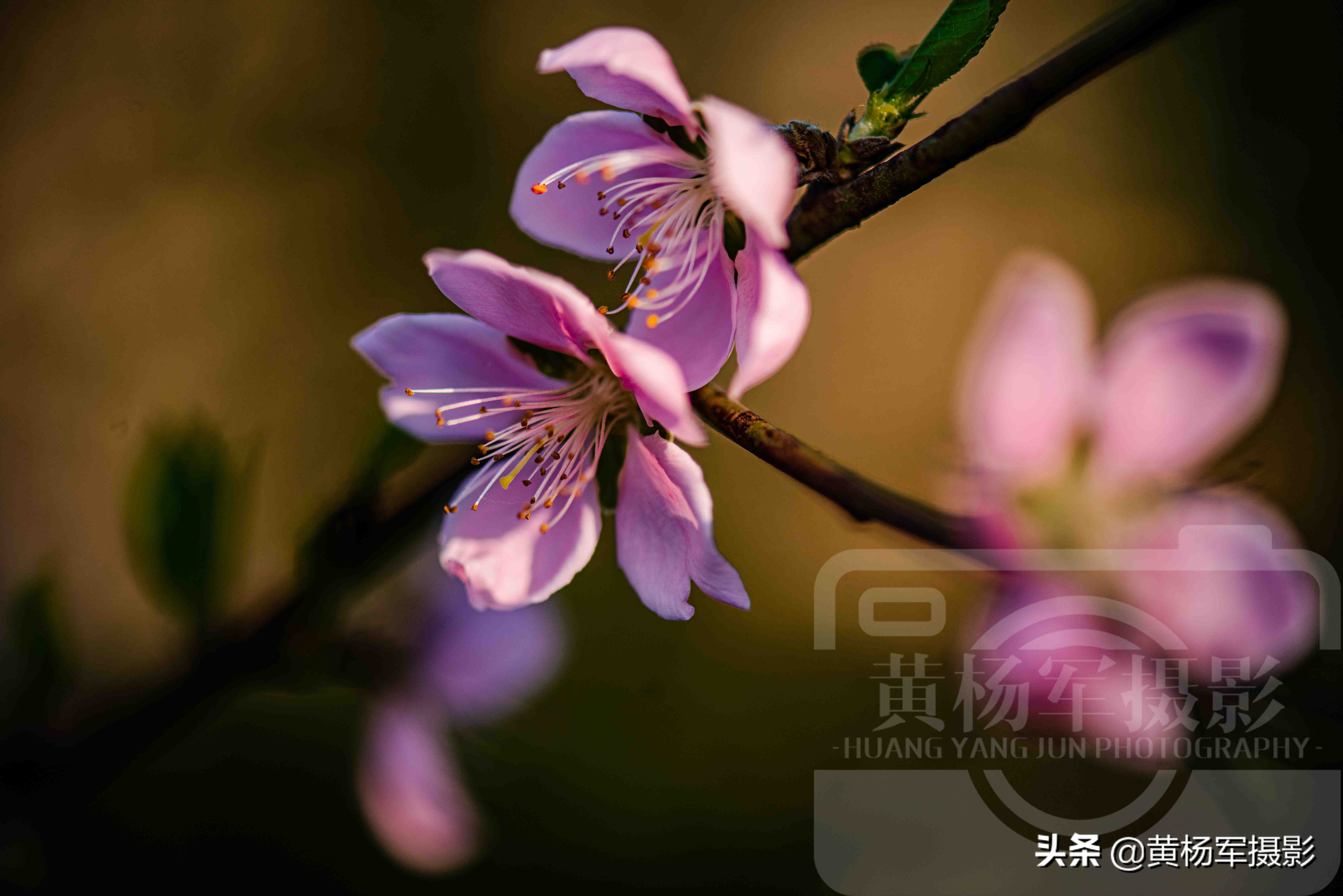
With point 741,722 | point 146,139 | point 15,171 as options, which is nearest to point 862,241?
point 741,722

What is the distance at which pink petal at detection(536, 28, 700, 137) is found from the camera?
261mm

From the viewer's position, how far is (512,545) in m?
0.37

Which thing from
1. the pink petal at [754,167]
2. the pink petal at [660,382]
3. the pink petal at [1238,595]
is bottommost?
the pink petal at [1238,595]

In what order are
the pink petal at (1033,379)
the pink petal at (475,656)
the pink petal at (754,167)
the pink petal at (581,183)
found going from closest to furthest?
1. the pink petal at (754,167)
2. the pink petal at (581,183)
3. the pink petal at (1033,379)
4. the pink petal at (475,656)

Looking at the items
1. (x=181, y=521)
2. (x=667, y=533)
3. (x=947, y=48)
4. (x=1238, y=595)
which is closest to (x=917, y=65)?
(x=947, y=48)

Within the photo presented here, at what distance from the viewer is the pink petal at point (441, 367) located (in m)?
0.37

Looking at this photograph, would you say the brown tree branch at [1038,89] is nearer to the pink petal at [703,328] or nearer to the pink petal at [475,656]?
the pink petal at [703,328]

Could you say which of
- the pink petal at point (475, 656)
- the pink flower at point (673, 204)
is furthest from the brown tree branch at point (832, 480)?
the pink petal at point (475, 656)

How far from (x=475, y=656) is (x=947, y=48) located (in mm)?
562

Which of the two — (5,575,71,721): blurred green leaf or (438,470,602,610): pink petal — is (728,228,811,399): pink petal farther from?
(5,575,71,721): blurred green leaf

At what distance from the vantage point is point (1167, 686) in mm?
406

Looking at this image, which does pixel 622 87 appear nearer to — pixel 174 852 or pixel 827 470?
pixel 827 470

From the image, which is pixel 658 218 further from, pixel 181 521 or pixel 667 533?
pixel 181 521

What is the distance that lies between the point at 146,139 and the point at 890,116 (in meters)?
1.27
